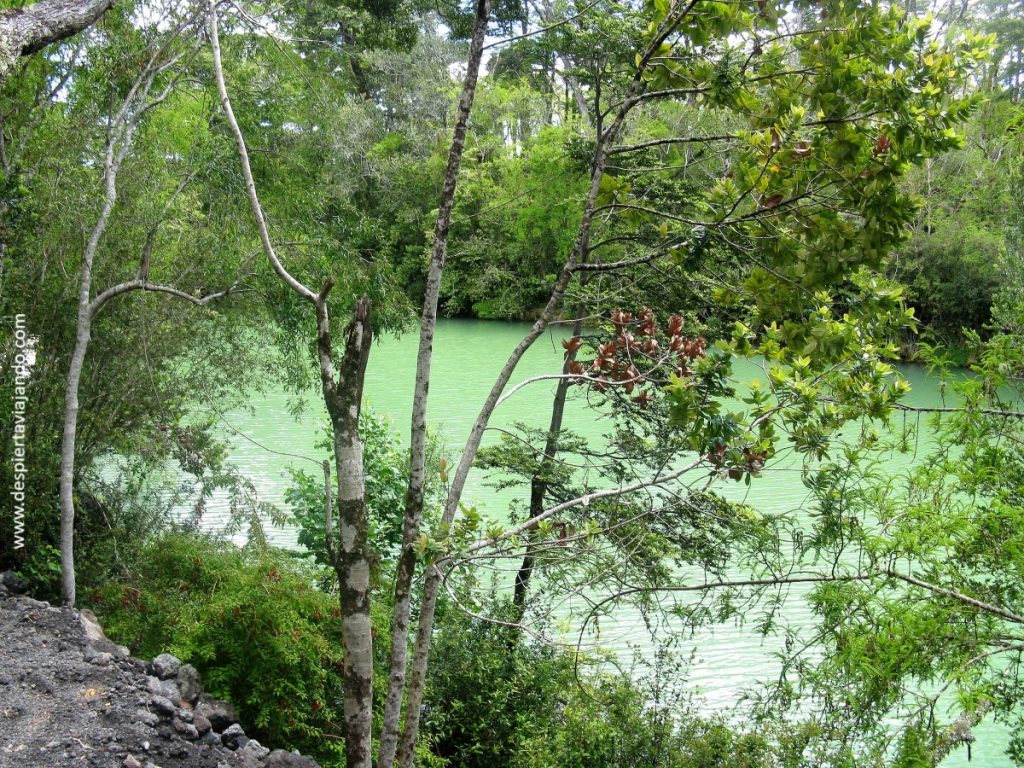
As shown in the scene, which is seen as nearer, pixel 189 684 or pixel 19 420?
pixel 189 684

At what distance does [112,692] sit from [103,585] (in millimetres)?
1981

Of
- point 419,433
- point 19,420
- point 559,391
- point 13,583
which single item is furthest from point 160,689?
point 559,391

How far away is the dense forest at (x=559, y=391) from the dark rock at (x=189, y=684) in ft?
0.51

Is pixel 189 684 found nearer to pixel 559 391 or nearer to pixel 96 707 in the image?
pixel 96 707

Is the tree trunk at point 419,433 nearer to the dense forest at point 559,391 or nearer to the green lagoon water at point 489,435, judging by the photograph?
the dense forest at point 559,391

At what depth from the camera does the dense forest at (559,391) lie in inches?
119

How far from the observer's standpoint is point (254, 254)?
246 inches

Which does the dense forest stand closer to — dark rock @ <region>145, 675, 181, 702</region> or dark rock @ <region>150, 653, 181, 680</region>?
dark rock @ <region>150, 653, 181, 680</region>

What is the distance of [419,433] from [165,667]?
2305 mm

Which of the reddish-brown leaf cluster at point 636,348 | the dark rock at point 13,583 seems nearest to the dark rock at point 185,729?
the dark rock at point 13,583

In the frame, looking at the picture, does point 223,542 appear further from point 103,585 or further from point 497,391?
point 497,391

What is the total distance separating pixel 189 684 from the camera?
4.62 metres

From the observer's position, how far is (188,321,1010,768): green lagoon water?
275 inches

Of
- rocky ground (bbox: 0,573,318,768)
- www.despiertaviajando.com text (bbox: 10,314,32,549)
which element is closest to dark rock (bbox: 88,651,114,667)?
rocky ground (bbox: 0,573,318,768)
